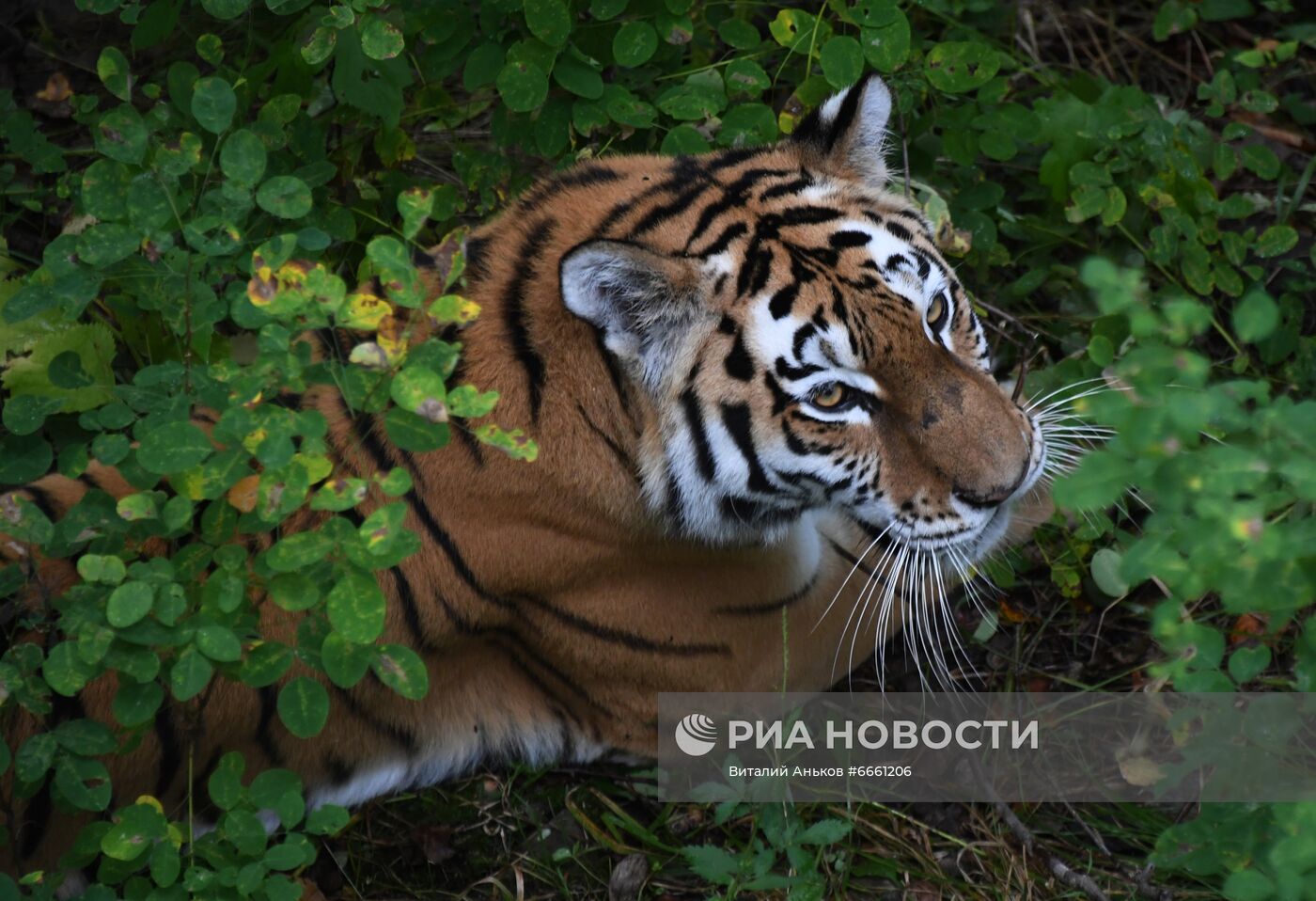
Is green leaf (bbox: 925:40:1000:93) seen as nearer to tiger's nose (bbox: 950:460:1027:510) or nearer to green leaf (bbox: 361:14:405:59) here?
tiger's nose (bbox: 950:460:1027:510)

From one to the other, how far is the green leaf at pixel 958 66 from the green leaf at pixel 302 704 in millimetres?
1866

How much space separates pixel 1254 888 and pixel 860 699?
1.28 metres

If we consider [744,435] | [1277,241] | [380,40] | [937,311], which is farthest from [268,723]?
[1277,241]

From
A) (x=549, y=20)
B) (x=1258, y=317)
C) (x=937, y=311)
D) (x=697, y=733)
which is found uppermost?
(x=549, y=20)

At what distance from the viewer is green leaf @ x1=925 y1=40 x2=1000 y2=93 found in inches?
115

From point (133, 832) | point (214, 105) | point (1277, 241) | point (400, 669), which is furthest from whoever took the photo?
point (1277, 241)

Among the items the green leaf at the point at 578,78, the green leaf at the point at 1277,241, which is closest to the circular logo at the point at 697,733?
the green leaf at the point at 578,78

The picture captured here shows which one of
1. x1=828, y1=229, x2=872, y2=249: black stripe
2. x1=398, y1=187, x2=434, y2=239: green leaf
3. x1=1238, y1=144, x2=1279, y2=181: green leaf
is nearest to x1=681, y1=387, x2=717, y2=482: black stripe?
x1=828, y1=229, x2=872, y2=249: black stripe

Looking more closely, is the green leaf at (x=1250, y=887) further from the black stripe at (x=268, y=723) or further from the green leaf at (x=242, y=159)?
the green leaf at (x=242, y=159)

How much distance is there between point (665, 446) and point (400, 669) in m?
0.65

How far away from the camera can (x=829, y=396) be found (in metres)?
2.26

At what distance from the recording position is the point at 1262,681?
2.65m

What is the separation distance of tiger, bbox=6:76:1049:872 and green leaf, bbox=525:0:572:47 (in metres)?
0.36

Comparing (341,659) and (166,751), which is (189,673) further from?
(166,751)
